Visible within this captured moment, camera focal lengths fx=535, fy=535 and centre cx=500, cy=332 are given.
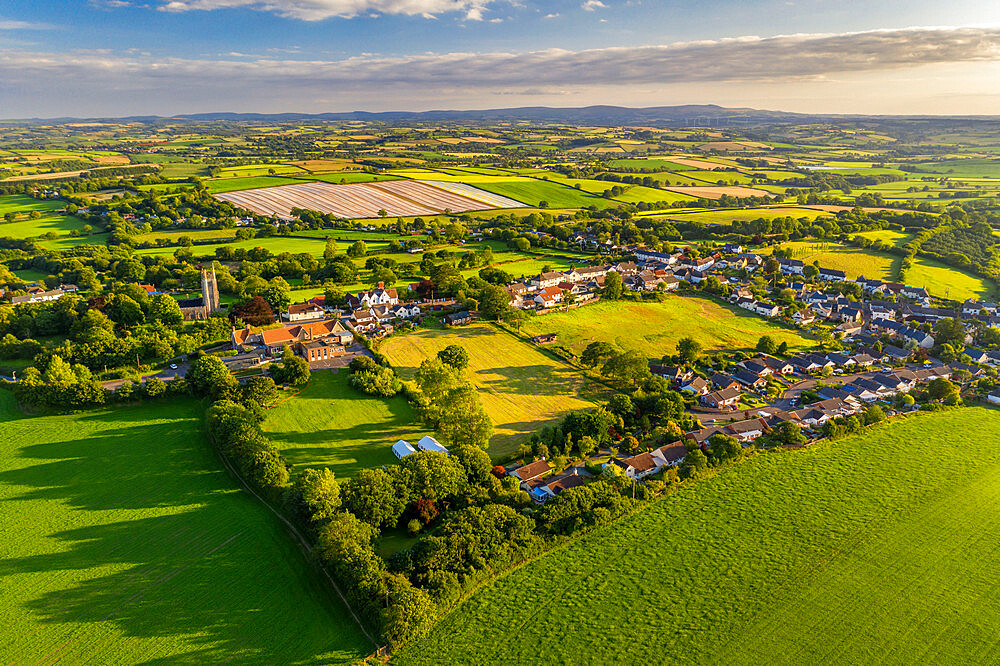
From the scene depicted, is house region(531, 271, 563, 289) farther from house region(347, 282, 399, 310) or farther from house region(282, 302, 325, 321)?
house region(282, 302, 325, 321)

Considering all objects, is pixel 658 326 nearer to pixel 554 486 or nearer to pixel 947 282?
pixel 554 486

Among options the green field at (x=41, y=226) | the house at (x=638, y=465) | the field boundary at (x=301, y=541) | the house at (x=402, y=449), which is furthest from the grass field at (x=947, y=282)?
the green field at (x=41, y=226)

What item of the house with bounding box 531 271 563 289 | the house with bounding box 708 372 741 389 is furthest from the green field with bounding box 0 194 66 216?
the house with bounding box 708 372 741 389

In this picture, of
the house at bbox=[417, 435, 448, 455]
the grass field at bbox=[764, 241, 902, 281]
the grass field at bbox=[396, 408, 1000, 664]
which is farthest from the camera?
the grass field at bbox=[764, 241, 902, 281]

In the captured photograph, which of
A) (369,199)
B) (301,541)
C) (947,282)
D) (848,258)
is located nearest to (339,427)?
(301,541)

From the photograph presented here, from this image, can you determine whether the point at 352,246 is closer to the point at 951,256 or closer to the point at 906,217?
the point at 951,256

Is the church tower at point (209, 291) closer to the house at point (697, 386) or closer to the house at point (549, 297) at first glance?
the house at point (549, 297)
